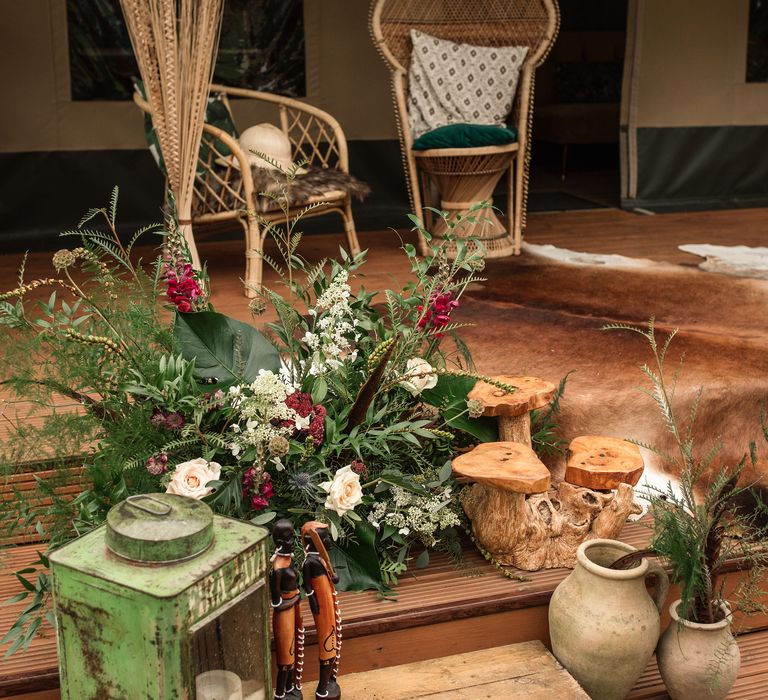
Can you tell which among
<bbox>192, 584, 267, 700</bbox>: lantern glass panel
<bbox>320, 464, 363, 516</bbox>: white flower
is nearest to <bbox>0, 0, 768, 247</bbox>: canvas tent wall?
<bbox>320, 464, 363, 516</bbox>: white flower

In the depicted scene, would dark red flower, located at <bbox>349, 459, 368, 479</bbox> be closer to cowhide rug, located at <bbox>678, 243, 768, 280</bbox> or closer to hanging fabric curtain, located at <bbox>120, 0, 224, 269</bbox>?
hanging fabric curtain, located at <bbox>120, 0, 224, 269</bbox>

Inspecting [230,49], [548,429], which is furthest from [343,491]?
[230,49]

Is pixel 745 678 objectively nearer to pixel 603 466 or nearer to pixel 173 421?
pixel 603 466

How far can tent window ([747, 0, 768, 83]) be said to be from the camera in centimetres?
628

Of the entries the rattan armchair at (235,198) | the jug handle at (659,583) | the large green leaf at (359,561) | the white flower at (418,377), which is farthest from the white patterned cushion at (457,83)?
the jug handle at (659,583)

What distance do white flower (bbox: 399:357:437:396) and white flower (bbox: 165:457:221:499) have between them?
53 centimetres

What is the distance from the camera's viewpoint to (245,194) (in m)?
4.01

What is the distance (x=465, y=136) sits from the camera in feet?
15.3

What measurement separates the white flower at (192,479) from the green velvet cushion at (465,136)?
285 centimetres

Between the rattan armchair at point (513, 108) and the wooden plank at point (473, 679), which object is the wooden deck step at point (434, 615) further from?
the rattan armchair at point (513, 108)

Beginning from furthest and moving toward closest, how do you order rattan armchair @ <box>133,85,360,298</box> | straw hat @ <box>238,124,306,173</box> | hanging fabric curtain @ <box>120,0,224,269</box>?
straw hat @ <box>238,124,306,173</box>, rattan armchair @ <box>133,85,360,298</box>, hanging fabric curtain @ <box>120,0,224,269</box>

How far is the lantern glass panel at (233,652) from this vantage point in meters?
1.80

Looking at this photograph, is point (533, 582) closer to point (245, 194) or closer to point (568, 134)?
point (245, 194)

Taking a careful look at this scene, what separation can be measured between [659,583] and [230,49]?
14.1ft
